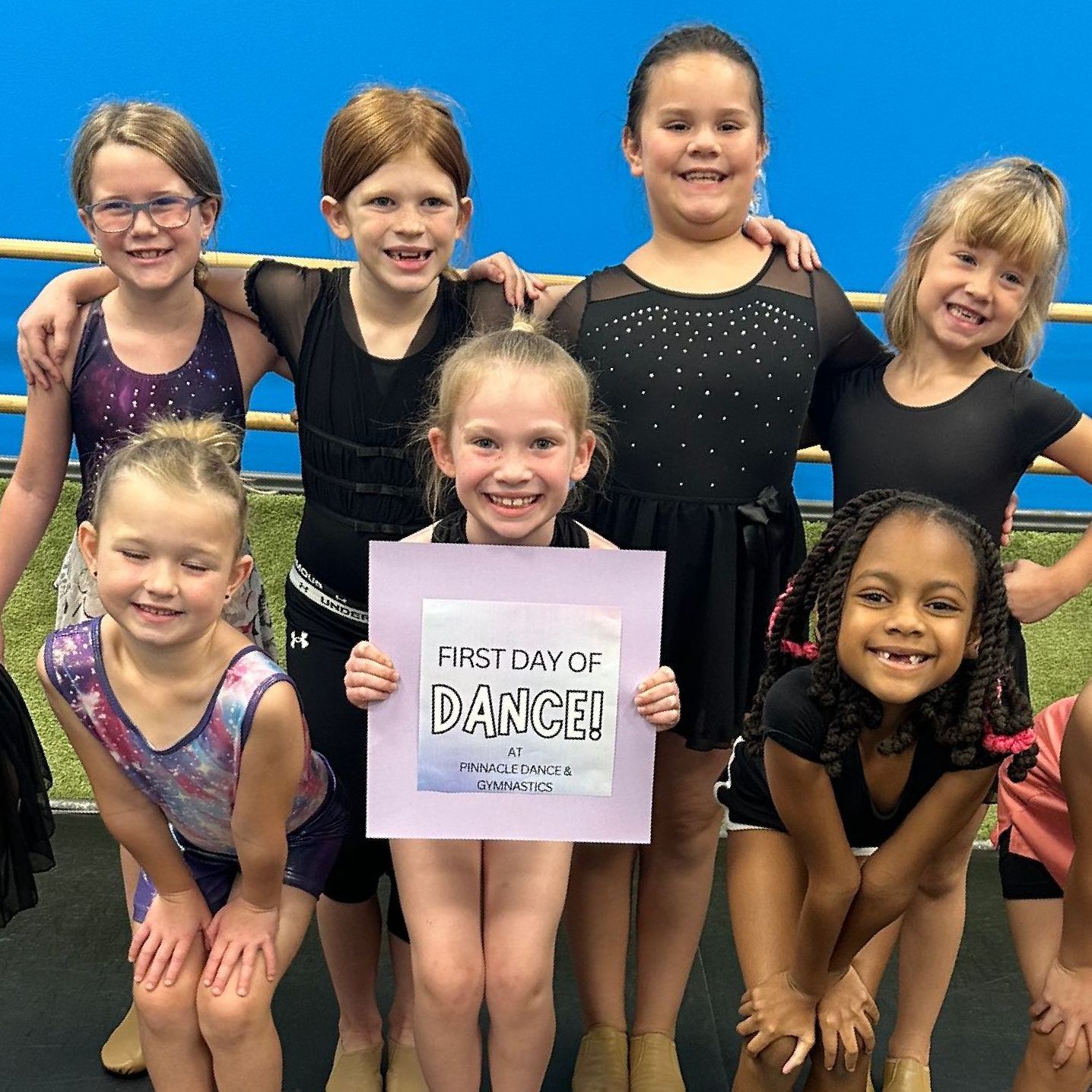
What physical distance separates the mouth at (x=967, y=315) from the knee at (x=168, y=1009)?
1407 mm

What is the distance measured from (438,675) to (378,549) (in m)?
0.18

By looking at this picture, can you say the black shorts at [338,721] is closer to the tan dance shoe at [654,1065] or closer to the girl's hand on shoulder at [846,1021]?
the tan dance shoe at [654,1065]

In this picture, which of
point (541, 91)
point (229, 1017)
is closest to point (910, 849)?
point (229, 1017)

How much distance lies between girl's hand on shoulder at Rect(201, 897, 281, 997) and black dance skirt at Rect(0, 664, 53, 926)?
0.31 meters

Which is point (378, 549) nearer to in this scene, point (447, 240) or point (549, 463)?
point (549, 463)

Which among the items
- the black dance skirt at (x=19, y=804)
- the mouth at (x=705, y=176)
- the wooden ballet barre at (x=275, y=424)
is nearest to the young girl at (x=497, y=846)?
the mouth at (x=705, y=176)

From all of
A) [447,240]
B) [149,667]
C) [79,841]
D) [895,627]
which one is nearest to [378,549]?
[149,667]

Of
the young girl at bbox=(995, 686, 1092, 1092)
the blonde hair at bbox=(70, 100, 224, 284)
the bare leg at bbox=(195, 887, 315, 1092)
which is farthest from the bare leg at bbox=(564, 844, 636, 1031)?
the blonde hair at bbox=(70, 100, 224, 284)

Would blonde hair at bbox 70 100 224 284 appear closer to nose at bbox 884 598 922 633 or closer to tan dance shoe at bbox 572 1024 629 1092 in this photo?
nose at bbox 884 598 922 633

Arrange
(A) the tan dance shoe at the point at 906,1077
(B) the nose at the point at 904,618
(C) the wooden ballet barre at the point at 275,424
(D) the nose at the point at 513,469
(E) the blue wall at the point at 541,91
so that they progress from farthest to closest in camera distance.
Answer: (E) the blue wall at the point at 541,91
(C) the wooden ballet barre at the point at 275,424
(A) the tan dance shoe at the point at 906,1077
(D) the nose at the point at 513,469
(B) the nose at the point at 904,618

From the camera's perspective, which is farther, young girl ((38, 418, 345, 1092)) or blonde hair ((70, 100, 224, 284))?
blonde hair ((70, 100, 224, 284))

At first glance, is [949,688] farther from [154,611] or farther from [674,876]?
[154,611]

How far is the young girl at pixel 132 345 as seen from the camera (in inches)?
73.2

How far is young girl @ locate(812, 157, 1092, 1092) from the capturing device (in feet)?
6.03
